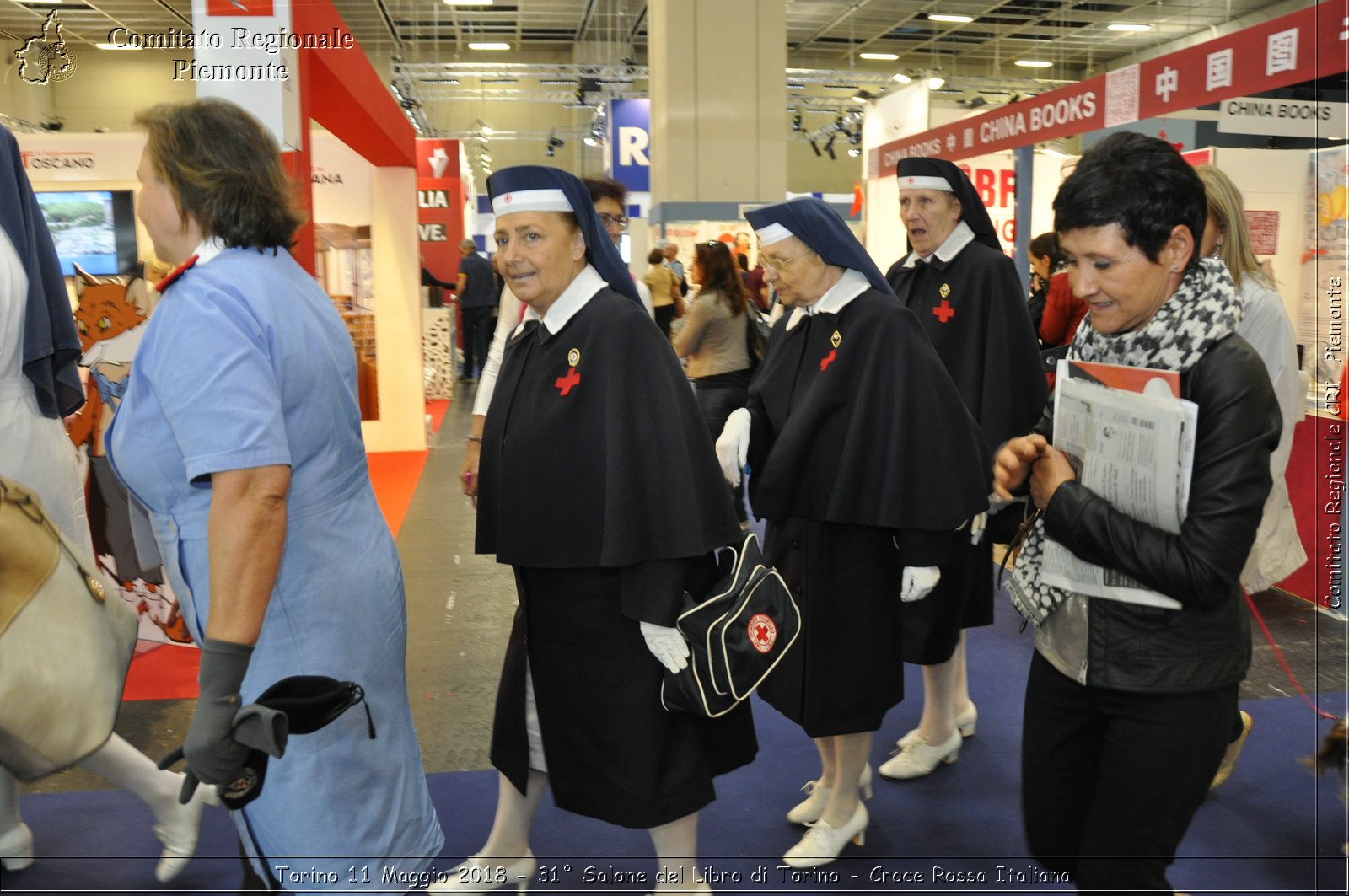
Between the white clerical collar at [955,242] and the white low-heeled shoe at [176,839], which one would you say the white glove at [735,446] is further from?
the white low-heeled shoe at [176,839]

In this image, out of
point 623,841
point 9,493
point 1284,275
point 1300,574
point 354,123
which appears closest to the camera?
point 9,493

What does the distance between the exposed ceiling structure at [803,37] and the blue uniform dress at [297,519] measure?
56.3 ft

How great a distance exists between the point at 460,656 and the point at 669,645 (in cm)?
267

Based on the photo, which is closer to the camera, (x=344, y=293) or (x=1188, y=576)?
(x=1188, y=576)

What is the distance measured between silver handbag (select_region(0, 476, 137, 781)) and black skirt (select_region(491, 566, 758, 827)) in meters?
0.86

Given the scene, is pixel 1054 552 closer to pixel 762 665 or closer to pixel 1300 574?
pixel 762 665

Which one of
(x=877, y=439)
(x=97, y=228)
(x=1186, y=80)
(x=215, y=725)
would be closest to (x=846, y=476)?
(x=877, y=439)

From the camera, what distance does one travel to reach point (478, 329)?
1480 cm

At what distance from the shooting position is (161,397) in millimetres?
1681

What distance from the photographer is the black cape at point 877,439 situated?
2.64 meters

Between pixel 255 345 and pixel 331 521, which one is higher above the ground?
pixel 255 345

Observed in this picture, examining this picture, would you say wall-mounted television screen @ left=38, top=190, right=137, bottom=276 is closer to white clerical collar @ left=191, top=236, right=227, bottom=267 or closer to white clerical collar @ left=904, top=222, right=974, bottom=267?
white clerical collar @ left=904, top=222, right=974, bottom=267

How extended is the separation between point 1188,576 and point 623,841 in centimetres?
190

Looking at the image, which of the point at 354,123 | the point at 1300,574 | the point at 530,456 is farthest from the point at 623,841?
the point at 354,123
